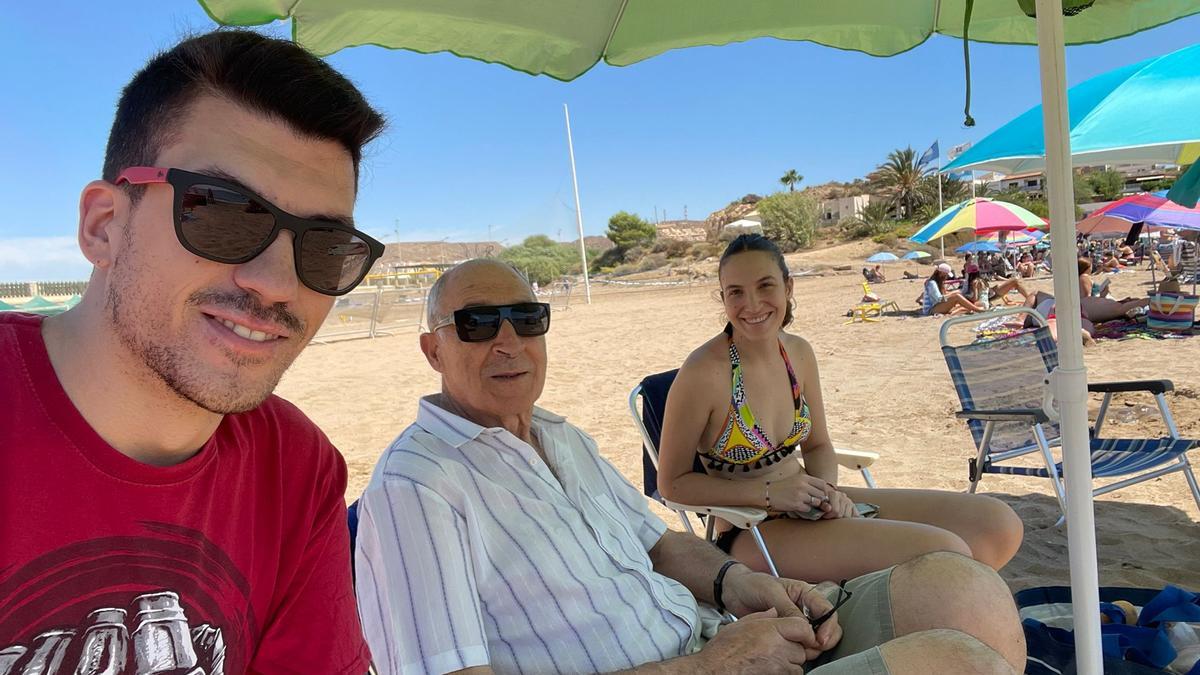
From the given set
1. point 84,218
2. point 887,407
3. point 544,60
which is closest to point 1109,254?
point 887,407

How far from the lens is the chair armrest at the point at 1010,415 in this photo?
11.0 ft

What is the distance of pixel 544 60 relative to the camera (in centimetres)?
246

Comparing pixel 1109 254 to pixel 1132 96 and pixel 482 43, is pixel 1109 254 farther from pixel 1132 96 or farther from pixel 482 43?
pixel 482 43

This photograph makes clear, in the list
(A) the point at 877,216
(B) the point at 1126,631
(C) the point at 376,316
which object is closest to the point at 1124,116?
(B) the point at 1126,631

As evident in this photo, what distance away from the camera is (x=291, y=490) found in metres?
1.21

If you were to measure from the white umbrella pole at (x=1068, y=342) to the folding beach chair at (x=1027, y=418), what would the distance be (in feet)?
5.79

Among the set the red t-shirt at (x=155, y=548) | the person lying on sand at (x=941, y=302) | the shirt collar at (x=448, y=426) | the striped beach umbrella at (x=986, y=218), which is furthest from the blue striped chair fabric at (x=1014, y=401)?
the striped beach umbrella at (x=986, y=218)

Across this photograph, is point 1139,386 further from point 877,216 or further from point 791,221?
point 877,216

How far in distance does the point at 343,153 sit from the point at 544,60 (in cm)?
145

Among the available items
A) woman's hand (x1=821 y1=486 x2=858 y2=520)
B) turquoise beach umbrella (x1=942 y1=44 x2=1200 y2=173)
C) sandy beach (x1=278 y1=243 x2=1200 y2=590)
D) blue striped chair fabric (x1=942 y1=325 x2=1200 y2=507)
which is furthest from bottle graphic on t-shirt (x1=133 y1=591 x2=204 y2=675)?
blue striped chair fabric (x1=942 y1=325 x2=1200 y2=507)

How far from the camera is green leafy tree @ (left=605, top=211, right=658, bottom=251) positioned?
2618 inches

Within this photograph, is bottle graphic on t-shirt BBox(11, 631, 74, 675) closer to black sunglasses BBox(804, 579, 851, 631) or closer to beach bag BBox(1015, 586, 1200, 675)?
black sunglasses BBox(804, 579, 851, 631)

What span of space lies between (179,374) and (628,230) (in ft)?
220

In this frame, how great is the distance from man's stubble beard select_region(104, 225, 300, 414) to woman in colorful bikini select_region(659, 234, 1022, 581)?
1.84 meters
